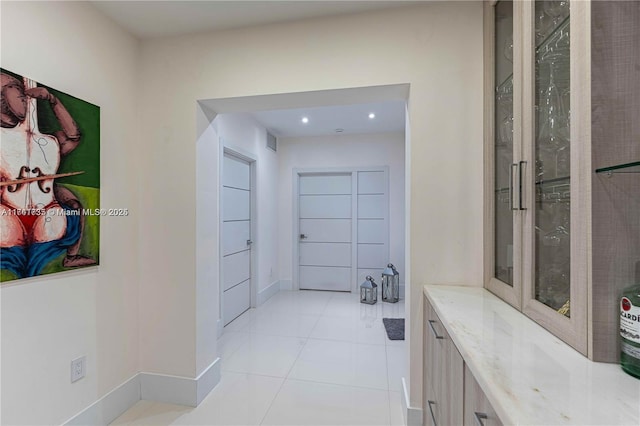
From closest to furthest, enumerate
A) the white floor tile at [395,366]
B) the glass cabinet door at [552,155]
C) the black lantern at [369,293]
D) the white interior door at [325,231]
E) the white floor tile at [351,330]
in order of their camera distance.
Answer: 1. the glass cabinet door at [552,155]
2. the white floor tile at [395,366]
3. the white floor tile at [351,330]
4. the black lantern at [369,293]
5. the white interior door at [325,231]

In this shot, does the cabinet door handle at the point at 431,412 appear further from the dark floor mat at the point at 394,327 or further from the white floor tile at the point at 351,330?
the dark floor mat at the point at 394,327

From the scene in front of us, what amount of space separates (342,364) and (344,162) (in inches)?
126

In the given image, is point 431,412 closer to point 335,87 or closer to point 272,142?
point 335,87

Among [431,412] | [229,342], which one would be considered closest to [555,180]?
[431,412]

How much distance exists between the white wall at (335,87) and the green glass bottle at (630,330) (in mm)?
929

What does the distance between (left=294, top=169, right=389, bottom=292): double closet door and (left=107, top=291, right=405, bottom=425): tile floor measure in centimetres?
117

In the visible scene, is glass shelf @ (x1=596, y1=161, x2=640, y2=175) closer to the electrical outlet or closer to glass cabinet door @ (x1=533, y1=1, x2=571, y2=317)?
glass cabinet door @ (x1=533, y1=1, x2=571, y2=317)

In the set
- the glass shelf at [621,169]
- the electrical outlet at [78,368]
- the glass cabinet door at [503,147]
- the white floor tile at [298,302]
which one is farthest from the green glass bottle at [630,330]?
the white floor tile at [298,302]

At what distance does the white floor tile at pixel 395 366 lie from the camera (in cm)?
237

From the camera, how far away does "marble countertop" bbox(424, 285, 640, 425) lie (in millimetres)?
666

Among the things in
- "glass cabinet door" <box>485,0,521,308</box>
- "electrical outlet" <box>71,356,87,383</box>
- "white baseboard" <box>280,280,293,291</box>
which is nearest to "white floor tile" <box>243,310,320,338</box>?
"white baseboard" <box>280,280,293,291</box>

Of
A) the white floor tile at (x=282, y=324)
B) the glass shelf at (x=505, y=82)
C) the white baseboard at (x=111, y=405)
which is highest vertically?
the glass shelf at (x=505, y=82)

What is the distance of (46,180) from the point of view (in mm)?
1600

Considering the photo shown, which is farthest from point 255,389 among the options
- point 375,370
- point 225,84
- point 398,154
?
point 398,154
